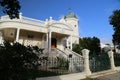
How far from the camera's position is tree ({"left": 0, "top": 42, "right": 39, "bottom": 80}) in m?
3.35

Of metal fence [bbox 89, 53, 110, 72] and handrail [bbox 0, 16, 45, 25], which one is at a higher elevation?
handrail [bbox 0, 16, 45, 25]

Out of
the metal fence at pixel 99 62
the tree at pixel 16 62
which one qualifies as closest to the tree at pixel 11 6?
the tree at pixel 16 62

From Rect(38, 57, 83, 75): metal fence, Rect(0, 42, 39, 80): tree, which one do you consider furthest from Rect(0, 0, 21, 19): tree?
Rect(38, 57, 83, 75): metal fence

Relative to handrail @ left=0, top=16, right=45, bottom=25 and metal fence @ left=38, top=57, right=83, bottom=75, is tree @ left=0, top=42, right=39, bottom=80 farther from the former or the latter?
handrail @ left=0, top=16, right=45, bottom=25

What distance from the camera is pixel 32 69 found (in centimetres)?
382

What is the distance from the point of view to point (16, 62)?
11.4 feet

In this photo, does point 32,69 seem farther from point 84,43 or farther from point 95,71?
point 84,43

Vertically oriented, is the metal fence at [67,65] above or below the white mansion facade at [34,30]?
below

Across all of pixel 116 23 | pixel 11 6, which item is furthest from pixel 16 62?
pixel 116 23

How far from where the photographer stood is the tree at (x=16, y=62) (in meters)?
3.35

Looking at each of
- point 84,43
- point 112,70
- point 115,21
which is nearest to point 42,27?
point 112,70

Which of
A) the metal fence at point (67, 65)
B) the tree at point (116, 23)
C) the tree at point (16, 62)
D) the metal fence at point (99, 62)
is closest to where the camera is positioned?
the tree at point (16, 62)

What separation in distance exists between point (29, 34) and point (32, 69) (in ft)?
64.0

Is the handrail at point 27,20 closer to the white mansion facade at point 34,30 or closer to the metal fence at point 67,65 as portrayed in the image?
the white mansion facade at point 34,30
